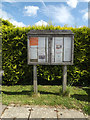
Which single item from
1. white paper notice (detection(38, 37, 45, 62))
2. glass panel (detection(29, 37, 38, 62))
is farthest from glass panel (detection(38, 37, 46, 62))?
glass panel (detection(29, 37, 38, 62))

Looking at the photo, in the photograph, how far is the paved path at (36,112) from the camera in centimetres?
271

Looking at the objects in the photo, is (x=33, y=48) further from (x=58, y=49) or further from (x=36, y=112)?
(x=36, y=112)

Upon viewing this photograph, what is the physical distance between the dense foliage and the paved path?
226cm

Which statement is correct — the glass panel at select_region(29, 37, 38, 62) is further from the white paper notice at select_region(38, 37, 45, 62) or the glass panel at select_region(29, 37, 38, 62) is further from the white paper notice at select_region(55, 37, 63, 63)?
the white paper notice at select_region(55, 37, 63, 63)

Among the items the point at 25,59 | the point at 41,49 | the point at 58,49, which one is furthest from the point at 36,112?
the point at 25,59

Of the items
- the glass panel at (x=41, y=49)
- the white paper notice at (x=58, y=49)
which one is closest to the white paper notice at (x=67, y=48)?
the white paper notice at (x=58, y=49)

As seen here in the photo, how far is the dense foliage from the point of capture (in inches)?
200

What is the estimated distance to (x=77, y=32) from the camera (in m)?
5.04

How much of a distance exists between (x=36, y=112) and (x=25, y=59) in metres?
2.83

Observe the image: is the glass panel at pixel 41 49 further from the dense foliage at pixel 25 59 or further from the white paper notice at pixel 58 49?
the dense foliage at pixel 25 59

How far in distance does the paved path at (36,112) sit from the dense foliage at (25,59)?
2.26 metres

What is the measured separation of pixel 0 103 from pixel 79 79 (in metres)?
3.75

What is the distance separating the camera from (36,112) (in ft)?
9.44

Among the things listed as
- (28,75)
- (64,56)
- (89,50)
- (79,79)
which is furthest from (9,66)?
(89,50)
